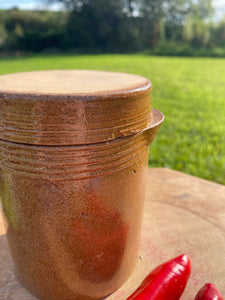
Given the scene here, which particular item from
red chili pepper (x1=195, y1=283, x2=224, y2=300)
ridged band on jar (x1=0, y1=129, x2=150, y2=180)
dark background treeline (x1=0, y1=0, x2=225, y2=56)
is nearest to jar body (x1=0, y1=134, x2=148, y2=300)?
ridged band on jar (x1=0, y1=129, x2=150, y2=180)

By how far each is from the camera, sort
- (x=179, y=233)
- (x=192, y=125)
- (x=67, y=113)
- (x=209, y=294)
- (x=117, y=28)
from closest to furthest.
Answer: (x=67, y=113) → (x=209, y=294) → (x=179, y=233) → (x=192, y=125) → (x=117, y=28)

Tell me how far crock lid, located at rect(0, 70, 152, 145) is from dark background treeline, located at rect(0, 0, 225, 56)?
23320 millimetres

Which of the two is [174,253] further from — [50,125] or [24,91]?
[24,91]

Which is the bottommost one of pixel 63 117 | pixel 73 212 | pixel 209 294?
pixel 209 294

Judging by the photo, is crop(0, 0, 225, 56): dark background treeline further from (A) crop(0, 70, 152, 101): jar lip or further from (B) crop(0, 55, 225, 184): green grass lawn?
(A) crop(0, 70, 152, 101): jar lip

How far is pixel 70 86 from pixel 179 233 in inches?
52.1

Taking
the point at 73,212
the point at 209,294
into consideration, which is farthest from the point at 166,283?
the point at 73,212

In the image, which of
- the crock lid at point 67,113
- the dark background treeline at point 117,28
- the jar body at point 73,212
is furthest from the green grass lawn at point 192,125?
the dark background treeline at point 117,28

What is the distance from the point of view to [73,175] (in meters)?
1.25

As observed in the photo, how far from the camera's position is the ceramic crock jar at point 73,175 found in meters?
1.16

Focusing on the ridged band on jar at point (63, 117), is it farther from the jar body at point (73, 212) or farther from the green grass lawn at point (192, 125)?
the green grass lawn at point (192, 125)

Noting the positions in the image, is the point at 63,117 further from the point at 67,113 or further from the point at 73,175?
the point at 73,175

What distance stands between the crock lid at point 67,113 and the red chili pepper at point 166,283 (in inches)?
28.0

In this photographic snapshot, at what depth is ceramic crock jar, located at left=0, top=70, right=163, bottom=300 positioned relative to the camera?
1.16 metres
